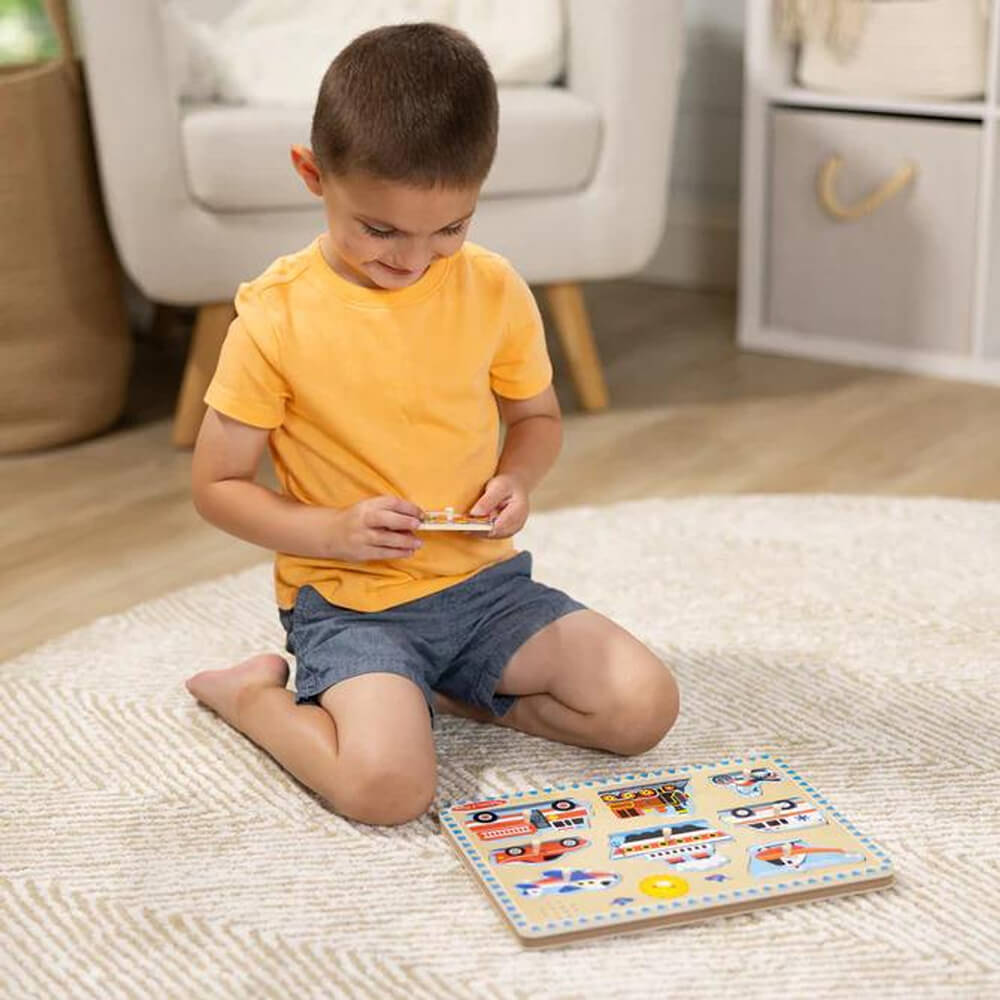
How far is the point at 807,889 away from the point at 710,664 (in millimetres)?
375

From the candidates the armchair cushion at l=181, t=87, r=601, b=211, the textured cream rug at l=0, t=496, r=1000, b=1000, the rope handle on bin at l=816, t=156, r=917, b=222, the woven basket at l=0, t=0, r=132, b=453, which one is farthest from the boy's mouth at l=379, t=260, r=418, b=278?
the rope handle on bin at l=816, t=156, r=917, b=222

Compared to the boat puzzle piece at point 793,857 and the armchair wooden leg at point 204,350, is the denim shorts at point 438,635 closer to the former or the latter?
the boat puzzle piece at point 793,857

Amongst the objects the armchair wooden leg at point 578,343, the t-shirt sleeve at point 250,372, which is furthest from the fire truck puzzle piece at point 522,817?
the armchair wooden leg at point 578,343

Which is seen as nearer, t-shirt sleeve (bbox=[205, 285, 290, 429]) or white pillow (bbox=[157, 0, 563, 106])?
t-shirt sleeve (bbox=[205, 285, 290, 429])

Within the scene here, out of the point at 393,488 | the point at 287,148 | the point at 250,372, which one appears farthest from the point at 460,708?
the point at 287,148

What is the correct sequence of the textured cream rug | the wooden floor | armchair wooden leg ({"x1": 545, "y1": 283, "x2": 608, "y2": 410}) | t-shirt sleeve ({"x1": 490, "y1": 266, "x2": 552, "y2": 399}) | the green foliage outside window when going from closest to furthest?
the textured cream rug, t-shirt sleeve ({"x1": 490, "y1": 266, "x2": 552, "y2": 399}), the wooden floor, armchair wooden leg ({"x1": 545, "y1": 283, "x2": 608, "y2": 410}), the green foliage outside window

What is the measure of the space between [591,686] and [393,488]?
20 centimetres

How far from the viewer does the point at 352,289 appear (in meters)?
1.15

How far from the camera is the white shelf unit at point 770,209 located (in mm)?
2158

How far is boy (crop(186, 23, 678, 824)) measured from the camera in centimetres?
110

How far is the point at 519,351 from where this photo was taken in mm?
1229

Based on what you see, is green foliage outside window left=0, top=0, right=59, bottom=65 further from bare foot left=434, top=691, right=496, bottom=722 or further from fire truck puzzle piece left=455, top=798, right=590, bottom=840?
fire truck puzzle piece left=455, top=798, right=590, bottom=840

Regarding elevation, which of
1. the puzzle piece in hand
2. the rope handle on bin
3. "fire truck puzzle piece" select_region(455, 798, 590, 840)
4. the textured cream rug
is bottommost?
the textured cream rug

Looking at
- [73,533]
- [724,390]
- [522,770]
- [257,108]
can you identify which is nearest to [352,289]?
[522,770]
